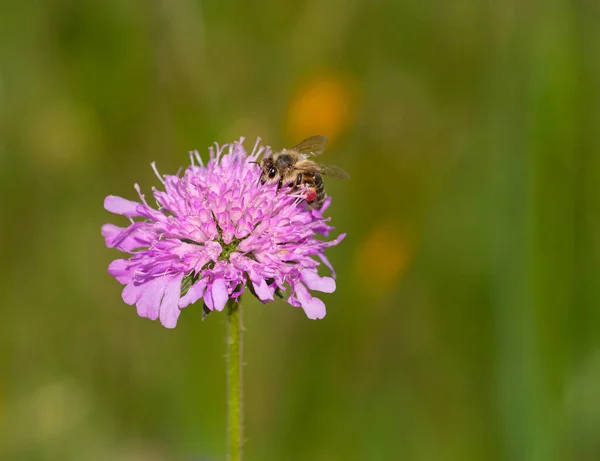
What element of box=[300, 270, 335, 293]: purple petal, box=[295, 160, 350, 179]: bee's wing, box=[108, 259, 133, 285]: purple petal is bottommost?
box=[300, 270, 335, 293]: purple petal

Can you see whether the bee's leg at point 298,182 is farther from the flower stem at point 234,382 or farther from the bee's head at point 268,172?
the flower stem at point 234,382

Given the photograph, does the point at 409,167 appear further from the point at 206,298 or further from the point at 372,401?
the point at 206,298

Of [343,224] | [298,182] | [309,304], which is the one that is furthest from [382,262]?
[309,304]

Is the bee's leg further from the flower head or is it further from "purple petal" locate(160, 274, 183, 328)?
"purple petal" locate(160, 274, 183, 328)

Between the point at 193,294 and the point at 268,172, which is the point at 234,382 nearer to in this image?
the point at 193,294

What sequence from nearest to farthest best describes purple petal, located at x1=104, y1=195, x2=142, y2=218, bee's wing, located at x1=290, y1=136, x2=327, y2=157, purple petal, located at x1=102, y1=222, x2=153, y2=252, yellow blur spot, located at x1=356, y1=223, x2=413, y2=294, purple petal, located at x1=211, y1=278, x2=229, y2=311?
purple petal, located at x1=211, y1=278, x2=229, y2=311
purple petal, located at x1=102, y1=222, x2=153, y2=252
purple petal, located at x1=104, y1=195, x2=142, y2=218
bee's wing, located at x1=290, y1=136, x2=327, y2=157
yellow blur spot, located at x1=356, y1=223, x2=413, y2=294

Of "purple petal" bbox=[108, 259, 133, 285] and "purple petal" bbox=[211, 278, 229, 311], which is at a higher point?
"purple petal" bbox=[108, 259, 133, 285]

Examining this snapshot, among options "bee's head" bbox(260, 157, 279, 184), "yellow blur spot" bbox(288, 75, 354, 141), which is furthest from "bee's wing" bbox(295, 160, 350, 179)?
"yellow blur spot" bbox(288, 75, 354, 141)
